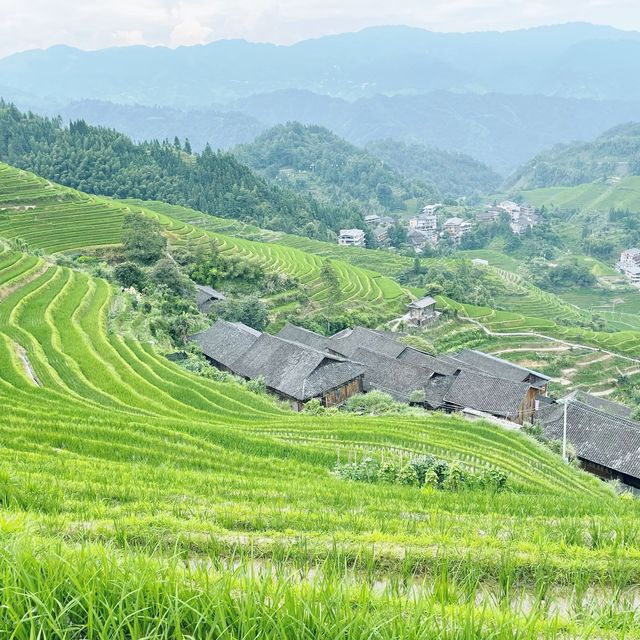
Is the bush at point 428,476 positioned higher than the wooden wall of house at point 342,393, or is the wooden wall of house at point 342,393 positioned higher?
the bush at point 428,476

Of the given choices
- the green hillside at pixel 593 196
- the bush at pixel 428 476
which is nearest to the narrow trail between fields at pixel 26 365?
the bush at pixel 428 476

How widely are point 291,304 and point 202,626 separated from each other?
50746mm

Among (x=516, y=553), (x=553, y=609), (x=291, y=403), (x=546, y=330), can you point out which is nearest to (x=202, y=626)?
(x=553, y=609)

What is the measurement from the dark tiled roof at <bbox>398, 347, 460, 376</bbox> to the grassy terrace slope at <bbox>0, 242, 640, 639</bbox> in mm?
23734

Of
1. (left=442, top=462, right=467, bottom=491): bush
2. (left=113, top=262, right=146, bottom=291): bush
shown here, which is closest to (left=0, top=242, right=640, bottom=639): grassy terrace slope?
(left=442, top=462, right=467, bottom=491): bush

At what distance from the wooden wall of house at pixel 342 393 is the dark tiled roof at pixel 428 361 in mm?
6863

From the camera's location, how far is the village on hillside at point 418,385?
27359mm

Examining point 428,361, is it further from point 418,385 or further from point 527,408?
point 527,408

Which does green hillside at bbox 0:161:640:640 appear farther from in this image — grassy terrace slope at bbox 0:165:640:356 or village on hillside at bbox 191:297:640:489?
grassy terrace slope at bbox 0:165:640:356

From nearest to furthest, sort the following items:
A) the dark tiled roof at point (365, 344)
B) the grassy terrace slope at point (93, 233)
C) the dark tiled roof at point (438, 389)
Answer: the dark tiled roof at point (438, 389), the dark tiled roof at point (365, 344), the grassy terrace slope at point (93, 233)

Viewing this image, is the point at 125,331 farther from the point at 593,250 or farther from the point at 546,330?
the point at 593,250

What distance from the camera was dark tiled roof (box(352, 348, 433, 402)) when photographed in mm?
36719

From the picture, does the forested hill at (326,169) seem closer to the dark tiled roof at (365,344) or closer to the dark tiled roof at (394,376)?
the dark tiled roof at (365,344)

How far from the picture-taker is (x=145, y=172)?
93.4 metres
